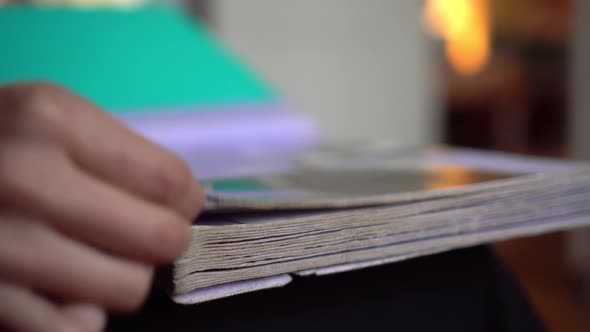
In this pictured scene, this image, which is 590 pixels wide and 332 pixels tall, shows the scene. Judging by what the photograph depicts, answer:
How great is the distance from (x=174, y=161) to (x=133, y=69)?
27.9 inches

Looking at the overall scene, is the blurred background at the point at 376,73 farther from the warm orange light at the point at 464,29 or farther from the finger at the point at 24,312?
the warm orange light at the point at 464,29

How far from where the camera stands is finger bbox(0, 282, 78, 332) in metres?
0.19

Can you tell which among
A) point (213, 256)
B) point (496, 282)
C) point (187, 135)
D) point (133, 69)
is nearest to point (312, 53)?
point (133, 69)

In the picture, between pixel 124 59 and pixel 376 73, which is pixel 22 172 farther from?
pixel 376 73

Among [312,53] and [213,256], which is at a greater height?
[213,256]

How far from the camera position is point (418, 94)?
1.88m

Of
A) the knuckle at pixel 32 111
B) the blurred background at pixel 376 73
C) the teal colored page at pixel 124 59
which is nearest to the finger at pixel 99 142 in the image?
the knuckle at pixel 32 111

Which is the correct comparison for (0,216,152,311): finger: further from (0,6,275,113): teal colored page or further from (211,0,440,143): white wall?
(211,0,440,143): white wall

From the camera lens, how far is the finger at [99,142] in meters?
0.20

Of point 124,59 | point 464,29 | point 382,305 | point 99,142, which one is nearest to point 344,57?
point 124,59

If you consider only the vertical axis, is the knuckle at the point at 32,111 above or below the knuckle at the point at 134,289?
above

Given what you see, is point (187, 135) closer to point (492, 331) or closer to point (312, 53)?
point (492, 331)

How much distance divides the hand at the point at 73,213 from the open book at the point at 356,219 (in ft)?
0.11

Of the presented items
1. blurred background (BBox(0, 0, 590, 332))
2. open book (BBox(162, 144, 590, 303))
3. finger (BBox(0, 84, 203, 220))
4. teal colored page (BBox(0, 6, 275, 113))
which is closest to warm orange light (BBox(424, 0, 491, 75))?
blurred background (BBox(0, 0, 590, 332))
